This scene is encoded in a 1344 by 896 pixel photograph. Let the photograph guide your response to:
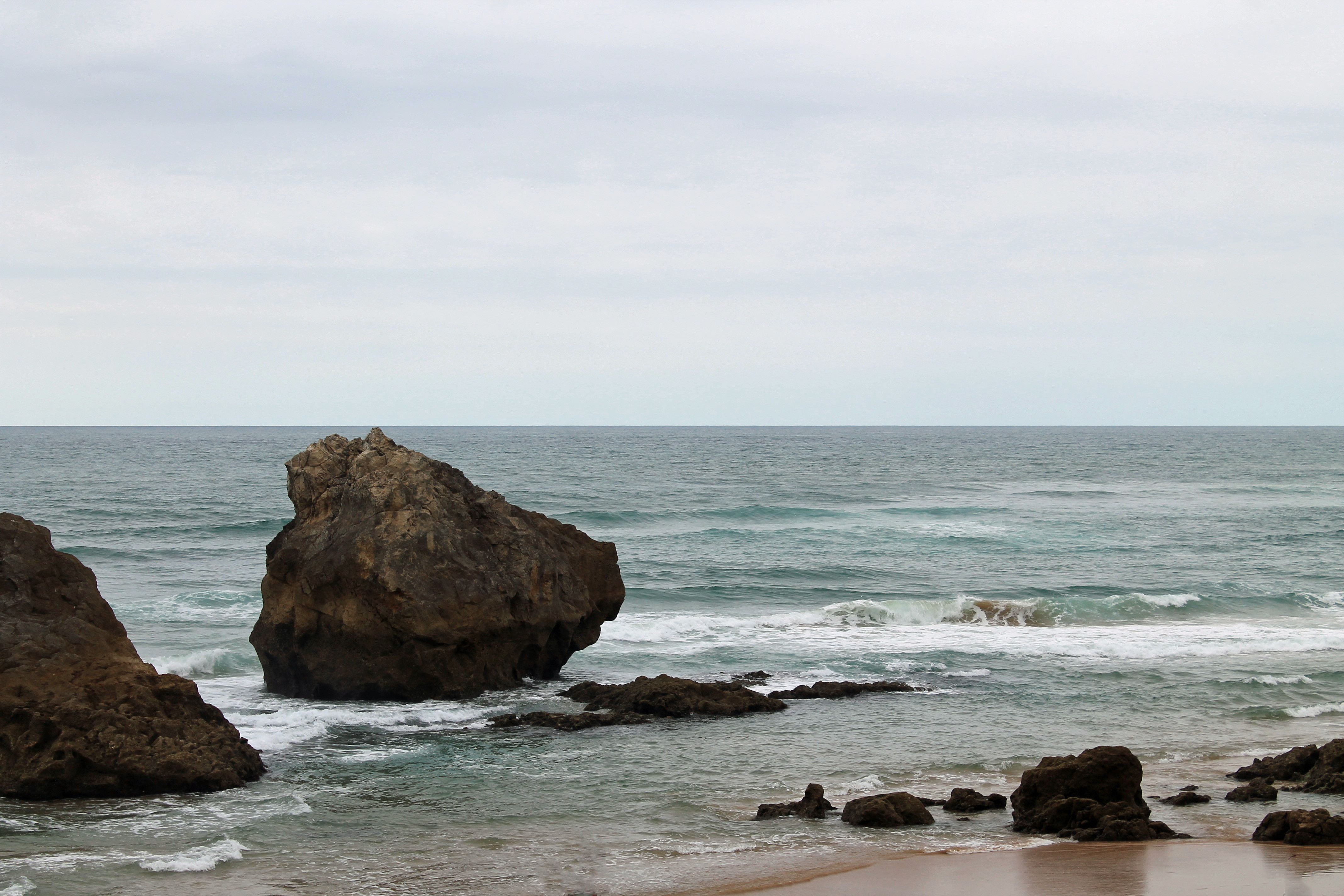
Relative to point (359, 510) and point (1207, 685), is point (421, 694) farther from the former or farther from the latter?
point (1207, 685)

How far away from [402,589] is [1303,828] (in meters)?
10.7

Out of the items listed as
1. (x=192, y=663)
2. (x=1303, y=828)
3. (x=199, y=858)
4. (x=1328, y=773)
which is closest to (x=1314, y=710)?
(x=1328, y=773)

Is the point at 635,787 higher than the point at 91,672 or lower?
lower

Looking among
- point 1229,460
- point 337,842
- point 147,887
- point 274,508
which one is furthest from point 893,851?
point 1229,460

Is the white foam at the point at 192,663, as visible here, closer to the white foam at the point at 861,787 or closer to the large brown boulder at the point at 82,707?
the large brown boulder at the point at 82,707

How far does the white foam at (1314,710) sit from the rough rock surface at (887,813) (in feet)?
25.0

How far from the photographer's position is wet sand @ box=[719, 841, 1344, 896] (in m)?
8.28

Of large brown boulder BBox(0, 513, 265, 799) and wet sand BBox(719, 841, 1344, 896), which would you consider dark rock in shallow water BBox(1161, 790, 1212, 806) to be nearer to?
wet sand BBox(719, 841, 1344, 896)

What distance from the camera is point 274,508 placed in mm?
44219

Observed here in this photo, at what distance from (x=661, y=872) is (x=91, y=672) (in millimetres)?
6511

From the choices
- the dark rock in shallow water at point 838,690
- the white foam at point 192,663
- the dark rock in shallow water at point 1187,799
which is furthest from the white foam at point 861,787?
the white foam at point 192,663

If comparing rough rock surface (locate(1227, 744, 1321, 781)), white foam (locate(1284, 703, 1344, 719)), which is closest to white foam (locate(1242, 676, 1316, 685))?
white foam (locate(1284, 703, 1344, 719))

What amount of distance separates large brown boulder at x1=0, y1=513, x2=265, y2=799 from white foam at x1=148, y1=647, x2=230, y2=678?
5.02 meters

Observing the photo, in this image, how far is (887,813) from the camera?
10.5m
